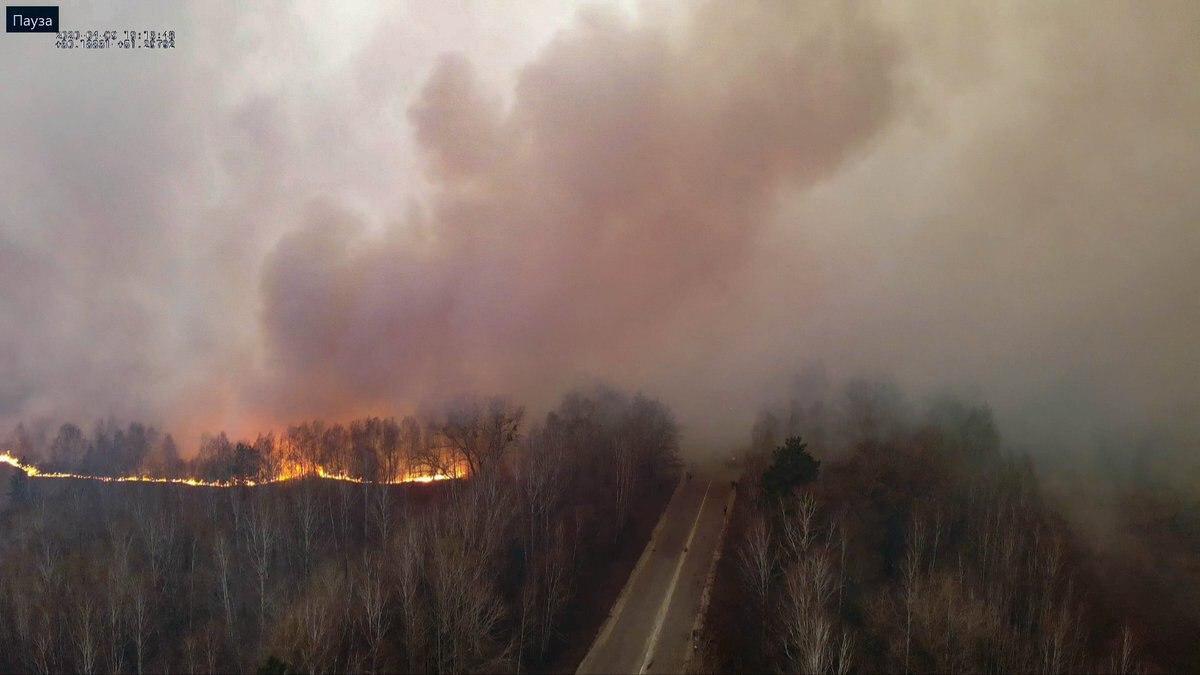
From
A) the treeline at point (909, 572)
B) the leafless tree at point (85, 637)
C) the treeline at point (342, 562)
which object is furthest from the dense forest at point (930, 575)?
the leafless tree at point (85, 637)

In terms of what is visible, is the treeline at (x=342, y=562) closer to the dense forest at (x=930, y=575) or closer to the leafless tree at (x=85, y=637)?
the leafless tree at (x=85, y=637)

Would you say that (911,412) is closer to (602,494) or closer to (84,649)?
(602,494)

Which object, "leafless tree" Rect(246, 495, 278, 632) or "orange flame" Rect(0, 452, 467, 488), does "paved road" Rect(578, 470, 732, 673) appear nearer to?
"leafless tree" Rect(246, 495, 278, 632)

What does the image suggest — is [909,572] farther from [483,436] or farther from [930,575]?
[483,436]

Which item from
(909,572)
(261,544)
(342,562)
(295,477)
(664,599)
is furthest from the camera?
(295,477)

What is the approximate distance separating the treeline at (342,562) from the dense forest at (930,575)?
974 cm

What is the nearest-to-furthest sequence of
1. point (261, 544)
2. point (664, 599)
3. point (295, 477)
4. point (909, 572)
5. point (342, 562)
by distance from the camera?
point (909, 572) < point (664, 599) < point (342, 562) < point (261, 544) < point (295, 477)

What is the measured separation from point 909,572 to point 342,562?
3215 cm

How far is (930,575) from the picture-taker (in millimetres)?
29094

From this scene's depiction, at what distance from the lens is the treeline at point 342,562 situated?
27250 millimetres

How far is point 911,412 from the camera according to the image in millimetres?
51750

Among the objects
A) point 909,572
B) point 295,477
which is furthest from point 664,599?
point 295,477

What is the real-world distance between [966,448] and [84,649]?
175ft

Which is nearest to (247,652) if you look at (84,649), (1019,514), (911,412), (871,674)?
(84,649)
